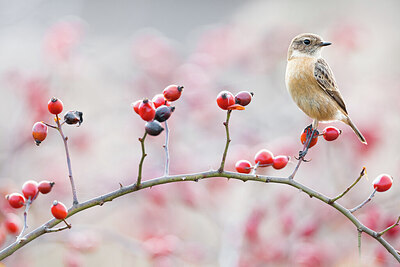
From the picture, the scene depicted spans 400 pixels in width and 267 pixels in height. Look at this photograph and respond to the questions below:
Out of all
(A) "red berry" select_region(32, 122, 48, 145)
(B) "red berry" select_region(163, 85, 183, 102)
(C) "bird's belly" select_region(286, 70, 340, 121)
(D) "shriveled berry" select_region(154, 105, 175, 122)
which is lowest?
(C) "bird's belly" select_region(286, 70, 340, 121)

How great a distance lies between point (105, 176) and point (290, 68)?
7.74ft

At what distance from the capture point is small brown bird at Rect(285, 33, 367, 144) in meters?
2.60

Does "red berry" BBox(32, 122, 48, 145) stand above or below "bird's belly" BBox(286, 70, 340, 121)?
above

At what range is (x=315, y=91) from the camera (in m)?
2.66

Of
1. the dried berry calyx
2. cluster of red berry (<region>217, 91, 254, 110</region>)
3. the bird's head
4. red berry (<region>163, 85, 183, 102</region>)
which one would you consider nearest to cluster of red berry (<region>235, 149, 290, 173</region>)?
cluster of red berry (<region>217, 91, 254, 110</region>)

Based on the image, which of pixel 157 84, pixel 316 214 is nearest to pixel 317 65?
pixel 316 214

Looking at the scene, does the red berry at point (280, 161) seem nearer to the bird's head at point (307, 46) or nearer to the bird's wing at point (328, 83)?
the bird's wing at point (328, 83)

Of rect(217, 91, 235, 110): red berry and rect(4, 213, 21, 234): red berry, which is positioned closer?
rect(217, 91, 235, 110): red berry

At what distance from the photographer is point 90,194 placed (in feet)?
15.1

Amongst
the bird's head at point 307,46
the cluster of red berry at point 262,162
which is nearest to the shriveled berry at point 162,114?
the cluster of red berry at point 262,162

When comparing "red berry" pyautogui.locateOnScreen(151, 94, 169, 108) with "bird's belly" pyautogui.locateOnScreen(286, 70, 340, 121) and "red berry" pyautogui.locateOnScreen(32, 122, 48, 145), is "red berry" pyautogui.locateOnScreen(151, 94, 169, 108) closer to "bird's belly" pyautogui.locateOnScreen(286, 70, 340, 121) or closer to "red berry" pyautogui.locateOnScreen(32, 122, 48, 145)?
"red berry" pyautogui.locateOnScreen(32, 122, 48, 145)

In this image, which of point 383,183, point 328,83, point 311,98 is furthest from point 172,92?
point 328,83

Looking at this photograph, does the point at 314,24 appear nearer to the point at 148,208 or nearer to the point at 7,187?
the point at 148,208

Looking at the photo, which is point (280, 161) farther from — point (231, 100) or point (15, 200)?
point (15, 200)
